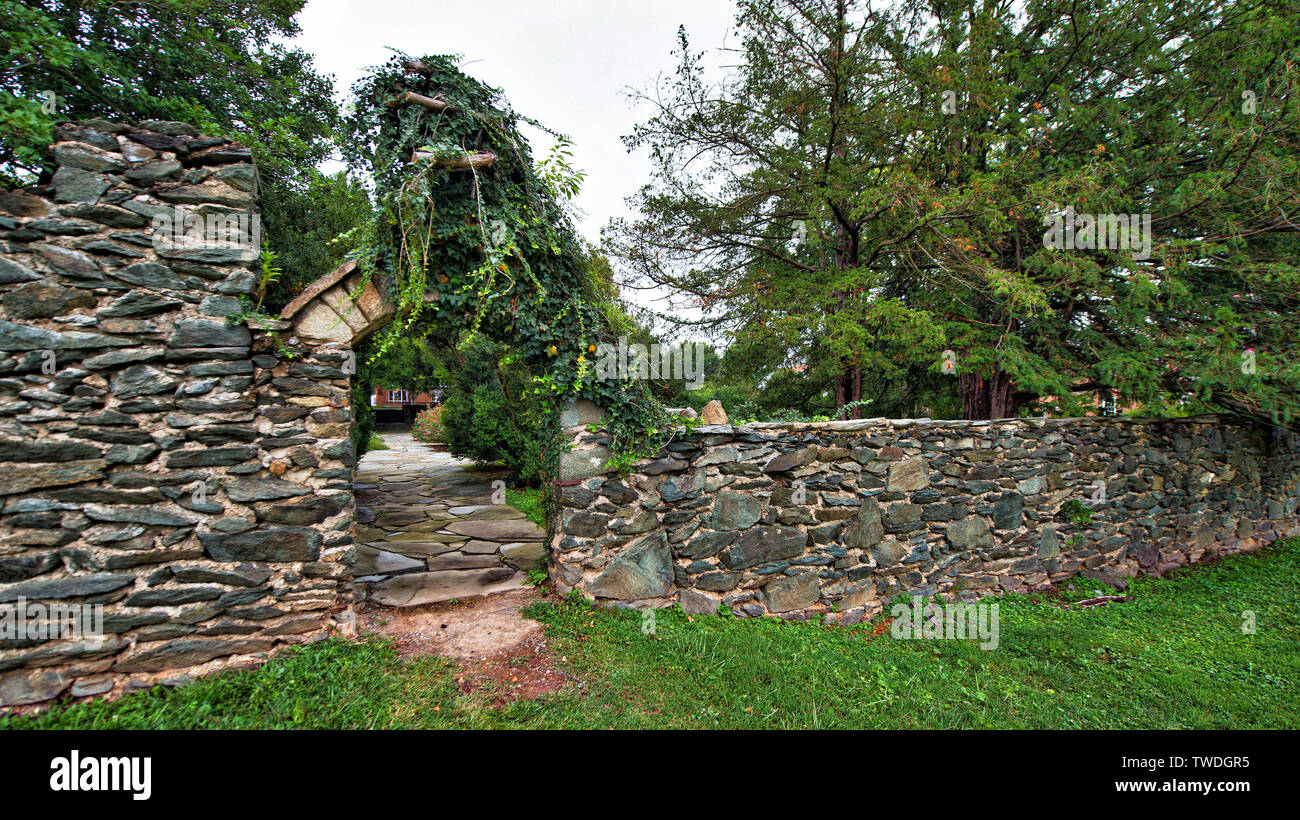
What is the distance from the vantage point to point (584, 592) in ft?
12.2

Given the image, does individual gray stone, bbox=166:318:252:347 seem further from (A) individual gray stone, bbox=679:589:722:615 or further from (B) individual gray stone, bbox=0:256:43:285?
(A) individual gray stone, bbox=679:589:722:615

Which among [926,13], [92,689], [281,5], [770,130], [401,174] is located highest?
[926,13]

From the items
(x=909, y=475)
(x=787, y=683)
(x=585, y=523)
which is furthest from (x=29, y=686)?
(x=909, y=475)

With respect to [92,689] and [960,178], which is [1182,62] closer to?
[960,178]

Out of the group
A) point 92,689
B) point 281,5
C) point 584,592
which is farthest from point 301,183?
point 584,592

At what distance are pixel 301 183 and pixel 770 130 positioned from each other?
19.8ft

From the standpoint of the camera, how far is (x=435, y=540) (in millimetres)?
5238

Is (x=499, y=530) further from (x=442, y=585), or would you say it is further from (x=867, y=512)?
(x=867, y=512)

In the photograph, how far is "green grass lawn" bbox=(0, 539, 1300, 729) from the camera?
8.07ft

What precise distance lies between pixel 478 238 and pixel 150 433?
229 cm

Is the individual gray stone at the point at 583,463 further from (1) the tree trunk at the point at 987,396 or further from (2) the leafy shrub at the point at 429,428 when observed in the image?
(2) the leafy shrub at the point at 429,428
